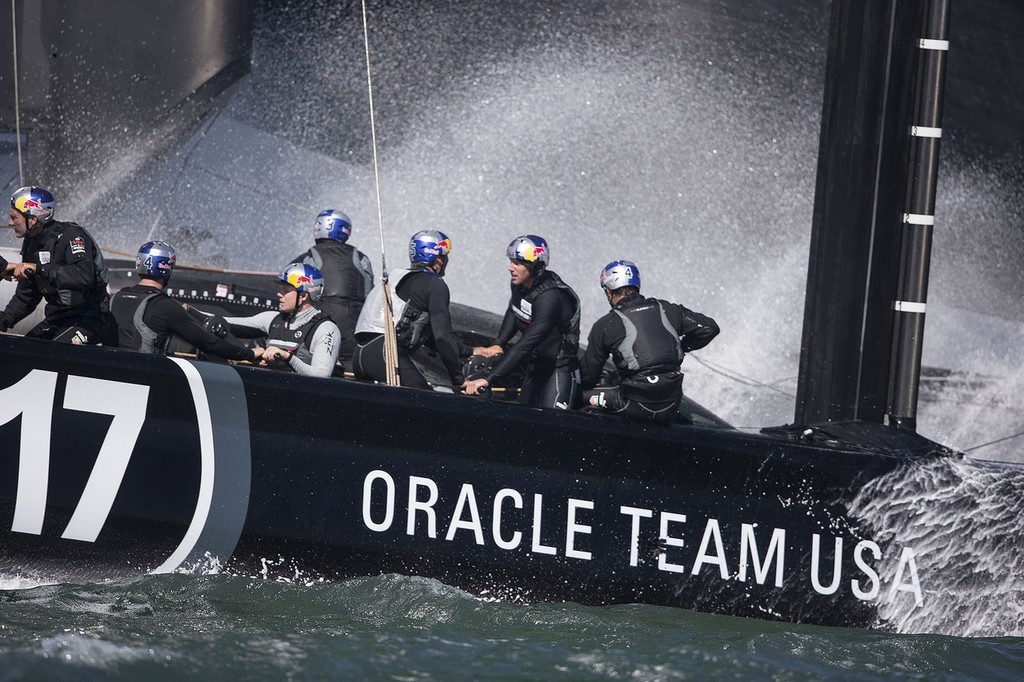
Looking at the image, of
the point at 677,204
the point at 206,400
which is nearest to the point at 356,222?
the point at 677,204

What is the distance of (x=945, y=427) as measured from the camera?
923 cm

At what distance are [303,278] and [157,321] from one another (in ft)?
1.83

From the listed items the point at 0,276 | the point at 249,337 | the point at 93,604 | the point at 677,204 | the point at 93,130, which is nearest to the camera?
the point at 93,604

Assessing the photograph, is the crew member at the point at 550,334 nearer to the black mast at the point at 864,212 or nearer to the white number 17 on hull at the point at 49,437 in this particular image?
the black mast at the point at 864,212

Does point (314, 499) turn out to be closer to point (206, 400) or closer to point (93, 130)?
point (206, 400)

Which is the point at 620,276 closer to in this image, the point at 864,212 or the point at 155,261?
the point at 864,212

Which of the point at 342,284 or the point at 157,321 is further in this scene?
the point at 342,284

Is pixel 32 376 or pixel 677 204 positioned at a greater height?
pixel 677 204

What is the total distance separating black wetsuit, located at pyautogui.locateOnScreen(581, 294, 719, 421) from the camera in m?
4.32

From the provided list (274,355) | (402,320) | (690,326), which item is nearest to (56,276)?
(274,355)

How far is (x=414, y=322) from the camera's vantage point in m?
4.92

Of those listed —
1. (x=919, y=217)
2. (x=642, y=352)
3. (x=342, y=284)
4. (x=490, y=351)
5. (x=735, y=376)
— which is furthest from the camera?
(x=735, y=376)

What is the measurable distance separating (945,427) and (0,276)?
689 centimetres

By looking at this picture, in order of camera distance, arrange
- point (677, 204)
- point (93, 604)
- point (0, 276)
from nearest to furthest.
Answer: point (93, 604)
point (0, 276)
point (677, 204)
